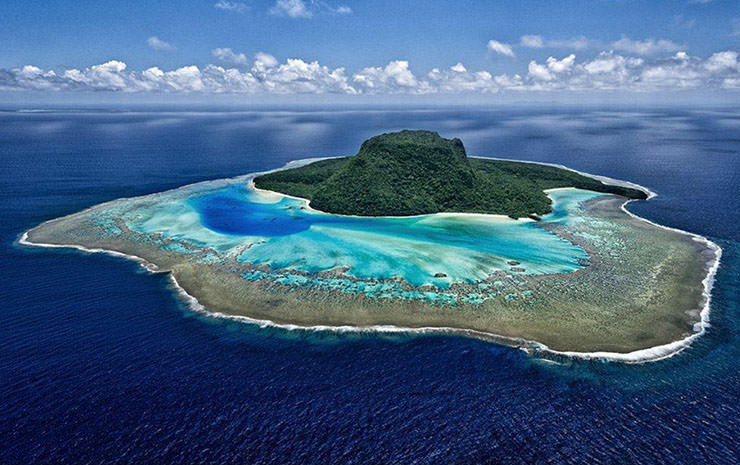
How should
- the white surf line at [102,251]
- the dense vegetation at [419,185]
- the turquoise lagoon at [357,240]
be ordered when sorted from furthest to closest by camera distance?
the dense vegetation at [419,185], the white surf line at [102,251], the turquoise lagoon at [357,240]

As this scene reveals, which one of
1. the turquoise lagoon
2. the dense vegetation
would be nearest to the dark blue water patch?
the turquoise lagoon

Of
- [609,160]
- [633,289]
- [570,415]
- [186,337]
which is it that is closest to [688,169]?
[609,160]

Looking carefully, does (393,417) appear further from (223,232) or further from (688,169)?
(688,169)

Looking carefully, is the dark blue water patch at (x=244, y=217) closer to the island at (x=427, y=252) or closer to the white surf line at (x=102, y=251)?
the island at (x=427, y=252)

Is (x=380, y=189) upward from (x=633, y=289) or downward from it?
upward

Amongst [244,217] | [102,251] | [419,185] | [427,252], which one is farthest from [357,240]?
[102,251]

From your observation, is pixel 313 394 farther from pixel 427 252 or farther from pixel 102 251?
pixel 102 251

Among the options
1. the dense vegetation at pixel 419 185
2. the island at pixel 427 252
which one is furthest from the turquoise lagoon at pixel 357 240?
the dense vegetation at pixel 419 185
